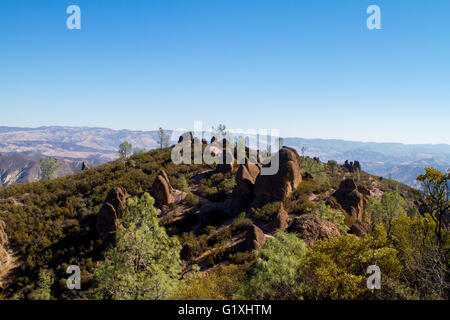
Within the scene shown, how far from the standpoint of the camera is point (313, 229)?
21609 millimetres

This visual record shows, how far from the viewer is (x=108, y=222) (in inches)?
1067

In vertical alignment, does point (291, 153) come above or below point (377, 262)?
above

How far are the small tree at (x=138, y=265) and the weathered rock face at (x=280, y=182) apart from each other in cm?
1867

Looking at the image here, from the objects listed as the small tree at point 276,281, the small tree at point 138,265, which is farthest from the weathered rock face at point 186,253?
the small tree at point 276,281

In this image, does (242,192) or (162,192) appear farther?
(162,192)

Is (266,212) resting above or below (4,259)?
above

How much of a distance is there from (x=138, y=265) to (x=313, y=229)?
1549 centimetres

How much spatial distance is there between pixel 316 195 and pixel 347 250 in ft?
73.5

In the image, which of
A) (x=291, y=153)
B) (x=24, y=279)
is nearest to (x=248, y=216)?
(x=291, y=153)

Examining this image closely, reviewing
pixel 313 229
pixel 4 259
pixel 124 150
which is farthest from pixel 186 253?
pixel 124 150

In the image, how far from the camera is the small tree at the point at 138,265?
12.1 meters

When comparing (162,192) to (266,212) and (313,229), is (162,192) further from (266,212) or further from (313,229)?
(313,229)
